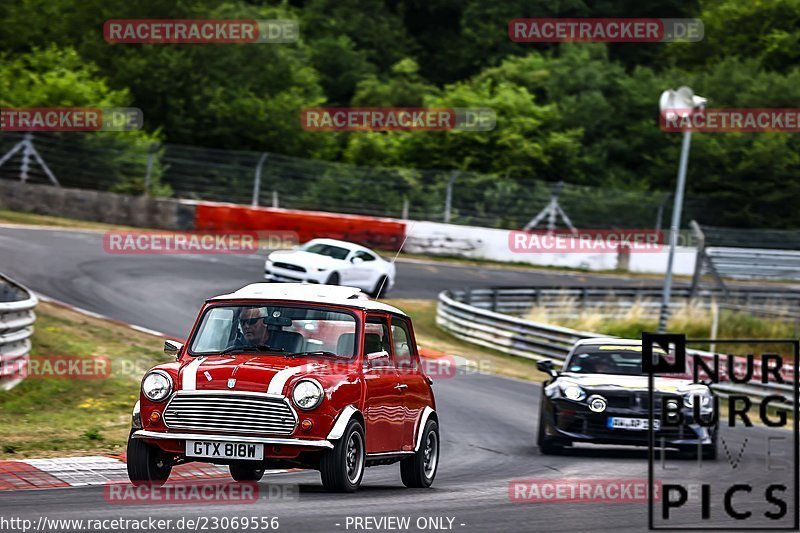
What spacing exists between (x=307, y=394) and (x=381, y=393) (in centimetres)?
114

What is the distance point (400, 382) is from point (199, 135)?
132 feet

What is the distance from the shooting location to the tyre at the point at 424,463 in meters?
11.3

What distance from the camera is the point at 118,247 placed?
3259 cm

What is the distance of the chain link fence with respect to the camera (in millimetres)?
39531

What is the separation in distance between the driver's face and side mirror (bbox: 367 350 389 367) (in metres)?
0.86

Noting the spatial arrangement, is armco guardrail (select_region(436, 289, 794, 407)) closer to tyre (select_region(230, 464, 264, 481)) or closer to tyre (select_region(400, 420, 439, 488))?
tyre (select_region(400, 420, 439, 488))

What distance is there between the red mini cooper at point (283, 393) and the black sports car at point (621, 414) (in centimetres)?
396

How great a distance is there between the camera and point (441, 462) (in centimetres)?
1398

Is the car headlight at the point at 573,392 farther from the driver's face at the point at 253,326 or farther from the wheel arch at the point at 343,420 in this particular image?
the driver's face at the point at 253,326

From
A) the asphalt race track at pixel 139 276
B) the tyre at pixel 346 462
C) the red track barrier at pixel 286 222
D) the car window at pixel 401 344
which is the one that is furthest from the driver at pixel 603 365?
the red track barrier at pixel 286 222

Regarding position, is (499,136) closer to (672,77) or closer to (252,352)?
(672,77)

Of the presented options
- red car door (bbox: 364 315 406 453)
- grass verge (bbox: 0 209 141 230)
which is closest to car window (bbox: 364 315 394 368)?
red car door (bbox: 364 315 406 453)

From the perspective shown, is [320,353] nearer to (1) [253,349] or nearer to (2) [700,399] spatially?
(1) [253,349]

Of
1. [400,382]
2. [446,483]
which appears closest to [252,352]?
[400,382]
